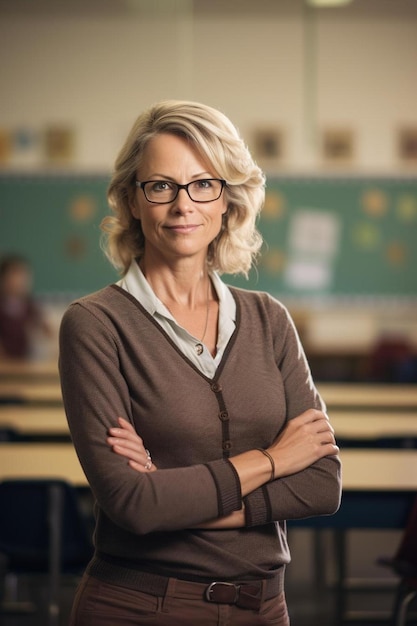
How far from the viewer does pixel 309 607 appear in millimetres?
4234

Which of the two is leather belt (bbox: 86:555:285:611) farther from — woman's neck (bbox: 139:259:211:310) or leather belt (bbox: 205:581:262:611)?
woman's neck (bbox: 139:259:211:310)

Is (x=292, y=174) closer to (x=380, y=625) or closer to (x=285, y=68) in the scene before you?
(x=285, y=68)

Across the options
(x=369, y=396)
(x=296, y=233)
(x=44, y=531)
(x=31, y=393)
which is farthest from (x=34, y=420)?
(x=296, y=233)

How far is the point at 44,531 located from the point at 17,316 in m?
5.66

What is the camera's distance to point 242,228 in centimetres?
184

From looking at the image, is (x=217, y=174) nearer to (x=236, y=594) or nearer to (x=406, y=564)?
(x=236, y=594)

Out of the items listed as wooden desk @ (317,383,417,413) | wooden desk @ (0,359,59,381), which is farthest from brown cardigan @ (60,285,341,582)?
wooden desk @ (0,359,59,381)

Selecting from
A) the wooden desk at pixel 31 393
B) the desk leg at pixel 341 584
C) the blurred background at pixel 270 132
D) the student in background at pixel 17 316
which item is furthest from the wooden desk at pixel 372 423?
the blurred background at pixel 270 132

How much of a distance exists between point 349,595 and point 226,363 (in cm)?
302

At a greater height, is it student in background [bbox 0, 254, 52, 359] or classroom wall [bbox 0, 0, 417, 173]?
classroom wall [bbox 0, 0, 417, 173]

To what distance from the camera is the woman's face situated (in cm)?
166

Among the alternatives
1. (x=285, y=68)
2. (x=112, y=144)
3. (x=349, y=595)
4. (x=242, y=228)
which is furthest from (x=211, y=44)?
(x=242, y=228)

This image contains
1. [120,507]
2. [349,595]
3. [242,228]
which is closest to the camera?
[120,507]

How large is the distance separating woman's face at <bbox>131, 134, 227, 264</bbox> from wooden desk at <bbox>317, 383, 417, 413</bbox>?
145 inches
